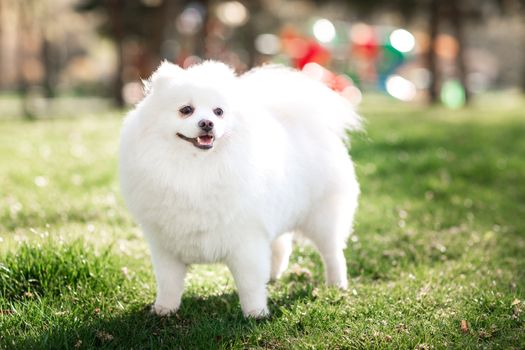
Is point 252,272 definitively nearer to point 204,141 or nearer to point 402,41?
point 204,141

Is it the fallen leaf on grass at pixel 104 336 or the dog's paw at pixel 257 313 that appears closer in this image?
the fallen leaf on grass at pixel 104 336

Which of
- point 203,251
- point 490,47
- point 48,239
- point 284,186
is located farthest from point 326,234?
point 490,47

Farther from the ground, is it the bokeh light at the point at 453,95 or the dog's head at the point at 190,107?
the dog's head at the point at 190,107

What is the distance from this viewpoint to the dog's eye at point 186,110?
3334mm

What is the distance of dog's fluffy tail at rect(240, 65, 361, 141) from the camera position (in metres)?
4.08

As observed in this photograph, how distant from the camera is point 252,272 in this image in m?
3.59

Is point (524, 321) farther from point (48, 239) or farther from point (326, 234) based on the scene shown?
point (48, 239)

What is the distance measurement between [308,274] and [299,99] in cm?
126

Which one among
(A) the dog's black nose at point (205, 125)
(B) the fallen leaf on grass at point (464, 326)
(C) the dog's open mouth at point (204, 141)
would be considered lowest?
(B) the fallen leaf on grass at point (464, 326)

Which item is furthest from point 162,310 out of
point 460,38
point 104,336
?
point 460,38

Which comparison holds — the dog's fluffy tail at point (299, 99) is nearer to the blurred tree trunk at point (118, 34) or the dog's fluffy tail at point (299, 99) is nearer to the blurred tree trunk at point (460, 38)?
the blurred tree trunk at point (118, 34)

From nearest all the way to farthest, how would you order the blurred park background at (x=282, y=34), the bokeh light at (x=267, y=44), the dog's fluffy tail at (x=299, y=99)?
the dog's fluffy tail at (x=299, y=99) → the blurred park background at (x=282, y=34) → the bokeh light at (x=267, y=44)

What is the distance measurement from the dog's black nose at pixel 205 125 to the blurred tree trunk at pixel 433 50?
20032 mm

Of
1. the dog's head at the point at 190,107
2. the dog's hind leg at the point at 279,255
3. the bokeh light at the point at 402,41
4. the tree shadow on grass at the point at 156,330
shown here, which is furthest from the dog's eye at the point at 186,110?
the bokeh light at the point at 402,41
